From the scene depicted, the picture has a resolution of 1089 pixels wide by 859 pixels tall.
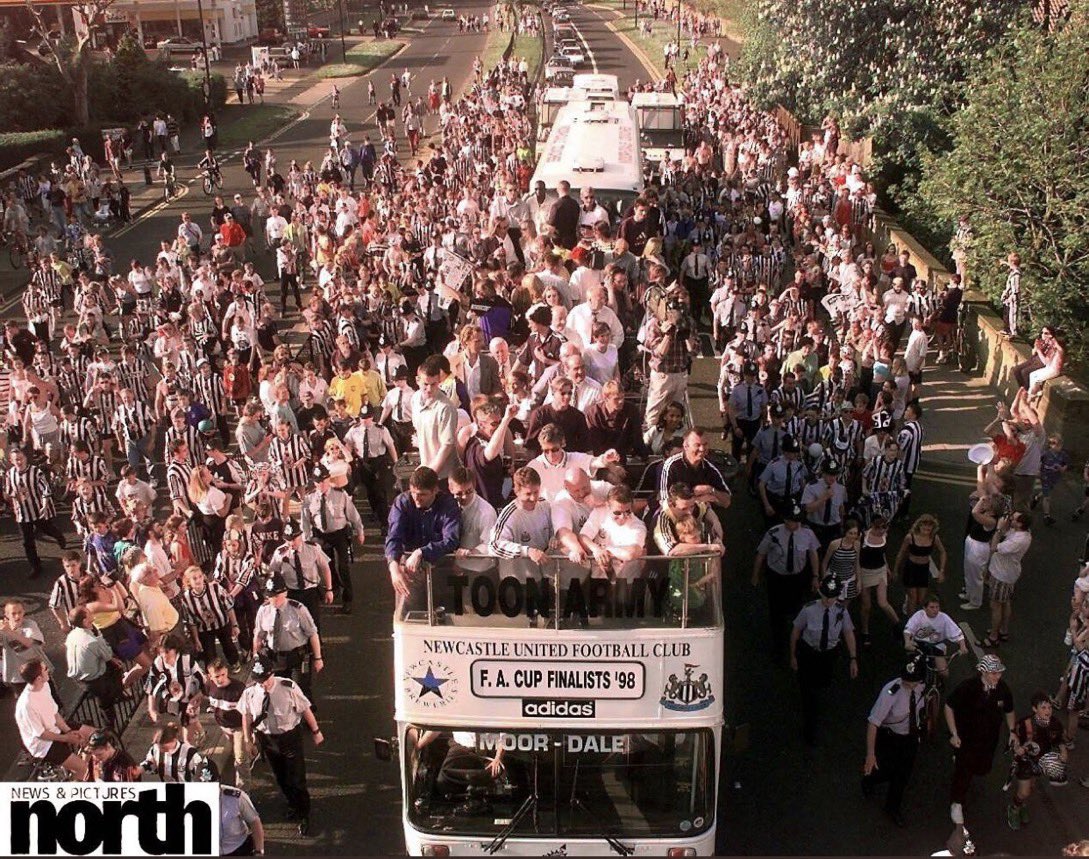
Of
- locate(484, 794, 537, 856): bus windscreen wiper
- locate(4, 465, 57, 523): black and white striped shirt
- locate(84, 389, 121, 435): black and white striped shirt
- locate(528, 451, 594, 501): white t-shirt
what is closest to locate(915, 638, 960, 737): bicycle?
locate(528, 451, 594, 501): white t-shirt

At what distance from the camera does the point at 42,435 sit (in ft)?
47.3

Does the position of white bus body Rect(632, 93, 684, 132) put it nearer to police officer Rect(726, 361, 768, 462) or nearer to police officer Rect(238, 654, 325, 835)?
police officer Rect(726, 361, 768, 462)

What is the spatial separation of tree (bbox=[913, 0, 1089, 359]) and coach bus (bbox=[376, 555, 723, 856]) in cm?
1421

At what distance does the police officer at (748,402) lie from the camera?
14148mm

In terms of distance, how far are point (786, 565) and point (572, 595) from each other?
418 cm

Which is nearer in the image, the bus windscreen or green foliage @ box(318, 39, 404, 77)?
the bus windscreen

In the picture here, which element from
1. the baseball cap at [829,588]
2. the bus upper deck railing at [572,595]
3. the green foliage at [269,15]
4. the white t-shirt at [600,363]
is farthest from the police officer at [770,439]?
the green foliage at [269,15]

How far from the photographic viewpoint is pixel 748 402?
14.2 m

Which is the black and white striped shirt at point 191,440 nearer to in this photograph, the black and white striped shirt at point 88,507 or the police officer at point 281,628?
the black and white striped shirt at point 88,507

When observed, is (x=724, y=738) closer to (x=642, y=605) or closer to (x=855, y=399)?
(x=642, y=605)

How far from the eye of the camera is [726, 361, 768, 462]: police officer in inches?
557

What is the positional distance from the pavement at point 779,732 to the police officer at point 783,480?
1.08 m

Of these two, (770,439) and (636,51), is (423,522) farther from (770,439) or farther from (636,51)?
(636,51)

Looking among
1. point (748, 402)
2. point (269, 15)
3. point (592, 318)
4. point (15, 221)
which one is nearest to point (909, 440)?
point (748, 402)
